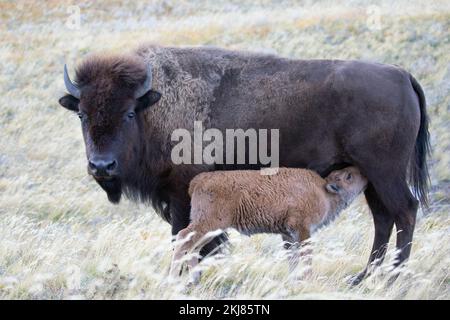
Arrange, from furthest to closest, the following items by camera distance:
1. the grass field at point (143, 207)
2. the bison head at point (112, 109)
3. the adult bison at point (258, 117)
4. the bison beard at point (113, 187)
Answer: the bison beard at point (113, 187) → the adult bison at point (258, 117) → the bison head at point (112, 109) → the grass field at point (143, 207)

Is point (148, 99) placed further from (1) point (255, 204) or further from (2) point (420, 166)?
(2) point (420, 166)

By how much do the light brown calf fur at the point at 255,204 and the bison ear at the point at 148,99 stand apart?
3.00 feet

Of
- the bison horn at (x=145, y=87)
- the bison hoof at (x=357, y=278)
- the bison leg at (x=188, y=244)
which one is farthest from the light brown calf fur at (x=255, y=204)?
the bison horn at (x=145, y=87)

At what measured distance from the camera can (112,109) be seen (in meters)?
7.02

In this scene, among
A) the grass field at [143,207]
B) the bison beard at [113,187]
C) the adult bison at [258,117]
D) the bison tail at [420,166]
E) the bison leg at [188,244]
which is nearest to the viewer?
the grass field at [143,207]

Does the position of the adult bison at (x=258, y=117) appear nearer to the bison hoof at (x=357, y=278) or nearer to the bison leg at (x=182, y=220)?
the bison leg at (x=182, y=220)

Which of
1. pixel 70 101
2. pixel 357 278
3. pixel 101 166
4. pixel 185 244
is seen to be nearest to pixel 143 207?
pixel 70 101

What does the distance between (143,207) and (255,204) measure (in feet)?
22.6

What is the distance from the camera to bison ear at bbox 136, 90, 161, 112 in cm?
715

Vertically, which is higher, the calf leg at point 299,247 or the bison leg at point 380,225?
the calf leg at point 299,247

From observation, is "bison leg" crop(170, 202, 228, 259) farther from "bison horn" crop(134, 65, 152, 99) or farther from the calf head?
the calf head

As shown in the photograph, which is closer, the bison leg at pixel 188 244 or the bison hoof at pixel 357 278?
the bison leg at pixel 188 244

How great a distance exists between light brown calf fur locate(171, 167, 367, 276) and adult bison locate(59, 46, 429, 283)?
1.07 ft

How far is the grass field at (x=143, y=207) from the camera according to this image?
20.1 ft
